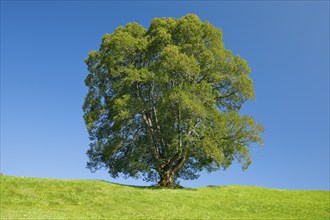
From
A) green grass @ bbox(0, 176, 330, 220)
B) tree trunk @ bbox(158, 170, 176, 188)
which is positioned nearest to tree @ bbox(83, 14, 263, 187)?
tree trunk @ bbox(158, 170, 176, 188)

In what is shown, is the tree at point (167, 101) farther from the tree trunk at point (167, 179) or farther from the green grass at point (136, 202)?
the green grass at point (136, 202)

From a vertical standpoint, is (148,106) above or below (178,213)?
above

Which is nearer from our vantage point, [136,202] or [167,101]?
[136,202]

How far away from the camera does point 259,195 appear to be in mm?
38062

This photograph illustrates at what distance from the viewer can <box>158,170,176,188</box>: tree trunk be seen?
4066 cm

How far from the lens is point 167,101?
38.2m

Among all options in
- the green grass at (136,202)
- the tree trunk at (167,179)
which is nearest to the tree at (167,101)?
the tree trunk at (167,179)

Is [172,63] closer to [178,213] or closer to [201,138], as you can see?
[201,138]

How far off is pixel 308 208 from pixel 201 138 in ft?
37.3

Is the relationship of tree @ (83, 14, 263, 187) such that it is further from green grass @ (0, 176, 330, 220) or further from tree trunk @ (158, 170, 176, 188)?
green grass @ (0, 176, 330, 220)

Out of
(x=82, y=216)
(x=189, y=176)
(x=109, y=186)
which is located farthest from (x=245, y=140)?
(x=82, y=216)

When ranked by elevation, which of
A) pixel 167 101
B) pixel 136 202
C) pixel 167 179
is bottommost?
pixel 136 202

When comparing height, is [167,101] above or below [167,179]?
above

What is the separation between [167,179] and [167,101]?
786 centimetres
